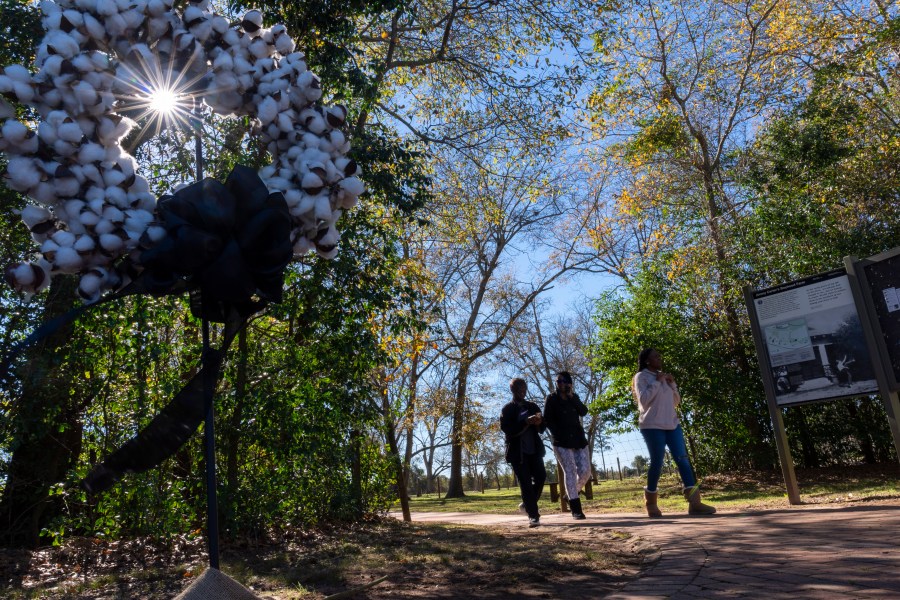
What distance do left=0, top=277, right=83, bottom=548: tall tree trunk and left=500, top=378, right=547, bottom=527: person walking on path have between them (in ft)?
16.1

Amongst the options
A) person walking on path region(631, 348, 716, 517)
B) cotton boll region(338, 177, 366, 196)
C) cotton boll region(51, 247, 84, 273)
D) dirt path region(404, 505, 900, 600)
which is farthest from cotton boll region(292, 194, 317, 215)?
person walking on path region(631, 348, 716, 517)

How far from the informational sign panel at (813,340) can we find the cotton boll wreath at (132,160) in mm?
7272

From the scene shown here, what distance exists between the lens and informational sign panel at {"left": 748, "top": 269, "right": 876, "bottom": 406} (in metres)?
7.95

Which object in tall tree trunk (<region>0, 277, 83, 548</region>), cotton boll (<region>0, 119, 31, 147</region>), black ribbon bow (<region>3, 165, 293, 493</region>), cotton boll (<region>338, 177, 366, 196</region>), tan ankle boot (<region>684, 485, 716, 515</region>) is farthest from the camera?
tan ankle boot (<region>684, 485, 716, 515</region>)

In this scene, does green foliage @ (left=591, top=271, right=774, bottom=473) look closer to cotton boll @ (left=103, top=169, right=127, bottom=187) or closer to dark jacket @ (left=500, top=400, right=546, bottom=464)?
dark jacket @ (left=500, top=400, right=546, bottom=464)

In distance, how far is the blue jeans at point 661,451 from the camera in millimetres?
8445

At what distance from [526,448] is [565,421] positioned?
682mm

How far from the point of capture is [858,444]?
13.0 meters

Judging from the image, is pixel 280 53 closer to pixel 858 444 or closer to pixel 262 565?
pixel 262 565

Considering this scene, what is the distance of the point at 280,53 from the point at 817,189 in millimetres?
13879

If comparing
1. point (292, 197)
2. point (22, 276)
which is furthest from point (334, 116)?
point (22, 276)

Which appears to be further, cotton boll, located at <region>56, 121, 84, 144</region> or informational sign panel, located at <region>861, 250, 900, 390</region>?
informational sign panel, located at <region>861, 250, 900, 390</region>

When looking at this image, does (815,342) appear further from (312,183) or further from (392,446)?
(312,183)

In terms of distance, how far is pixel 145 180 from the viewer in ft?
8.02
